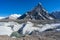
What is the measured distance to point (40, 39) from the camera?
26.3 m

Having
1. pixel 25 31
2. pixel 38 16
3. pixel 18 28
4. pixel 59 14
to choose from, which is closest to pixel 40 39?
pixel 25 31

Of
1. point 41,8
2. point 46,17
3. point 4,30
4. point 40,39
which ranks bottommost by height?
point 40,39

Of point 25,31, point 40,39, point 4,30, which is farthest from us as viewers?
point 25,31

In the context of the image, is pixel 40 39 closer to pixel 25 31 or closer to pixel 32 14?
pixel 25 31

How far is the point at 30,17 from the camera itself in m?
92.7

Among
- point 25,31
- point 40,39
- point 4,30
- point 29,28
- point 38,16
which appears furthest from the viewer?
point 38,16

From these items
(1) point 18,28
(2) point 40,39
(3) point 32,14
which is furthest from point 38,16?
(2) point 40,39

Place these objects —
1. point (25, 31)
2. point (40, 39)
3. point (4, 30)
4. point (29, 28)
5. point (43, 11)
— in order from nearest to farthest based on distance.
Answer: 1. point (40, 39)
2. point (4, 30)
3. point (25, 31)
4. point (29, 28)
5. point (43, 11)

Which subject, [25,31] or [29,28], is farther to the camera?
[29,28]

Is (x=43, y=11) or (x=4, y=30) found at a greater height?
(x=43, y=11)

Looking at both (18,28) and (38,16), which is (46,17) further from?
(18,28)

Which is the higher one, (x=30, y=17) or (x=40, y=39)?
(x=30, y=17)

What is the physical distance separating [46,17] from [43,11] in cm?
620

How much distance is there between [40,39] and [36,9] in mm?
69620
